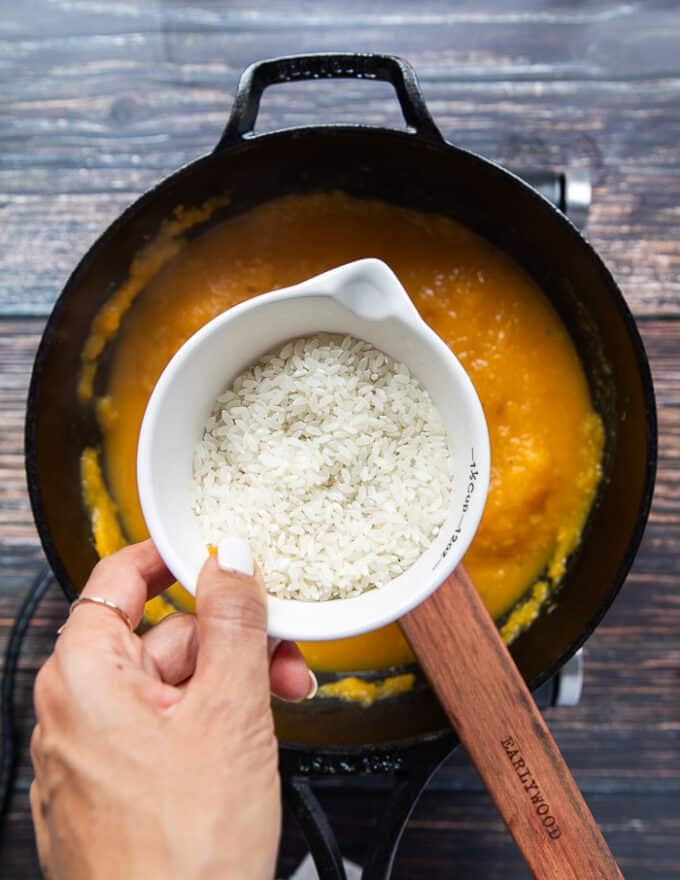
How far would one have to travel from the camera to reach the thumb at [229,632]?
595 millimetres

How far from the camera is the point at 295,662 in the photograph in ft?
2.53

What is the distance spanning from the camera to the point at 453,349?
934 mm

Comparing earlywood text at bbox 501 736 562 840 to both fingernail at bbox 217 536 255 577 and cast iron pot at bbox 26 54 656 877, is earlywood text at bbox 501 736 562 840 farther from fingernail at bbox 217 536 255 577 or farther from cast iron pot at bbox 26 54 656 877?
fingernail at bbox 217 536 255 577

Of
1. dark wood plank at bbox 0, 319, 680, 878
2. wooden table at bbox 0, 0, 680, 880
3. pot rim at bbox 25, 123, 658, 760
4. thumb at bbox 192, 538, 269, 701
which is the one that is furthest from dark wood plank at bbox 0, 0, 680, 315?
thumb at bbox 192, 538, 269, 701

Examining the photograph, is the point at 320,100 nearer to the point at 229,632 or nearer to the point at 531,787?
the point at 229,632

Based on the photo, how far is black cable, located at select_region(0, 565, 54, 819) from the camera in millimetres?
1015

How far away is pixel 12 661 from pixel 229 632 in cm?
56

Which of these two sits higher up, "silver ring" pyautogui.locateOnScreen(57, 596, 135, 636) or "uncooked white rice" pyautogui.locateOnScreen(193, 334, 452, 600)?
"uncooked white rice" pyautogui.locateOnScreen(193, 334, 452, 600)

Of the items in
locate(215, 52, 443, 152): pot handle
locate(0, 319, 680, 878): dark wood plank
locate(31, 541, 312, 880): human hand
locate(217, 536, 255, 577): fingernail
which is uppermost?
locate(215, 52, 443, 152): pot handle

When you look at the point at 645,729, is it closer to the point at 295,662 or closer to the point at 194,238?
the point at 295,662

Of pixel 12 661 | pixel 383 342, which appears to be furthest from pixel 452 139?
pixel 12 661

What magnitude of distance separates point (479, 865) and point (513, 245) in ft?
2.60

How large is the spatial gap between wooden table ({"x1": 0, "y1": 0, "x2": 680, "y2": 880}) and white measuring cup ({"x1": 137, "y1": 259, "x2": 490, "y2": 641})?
44cm

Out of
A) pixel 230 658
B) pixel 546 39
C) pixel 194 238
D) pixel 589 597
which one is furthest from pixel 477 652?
pixel 546 39
